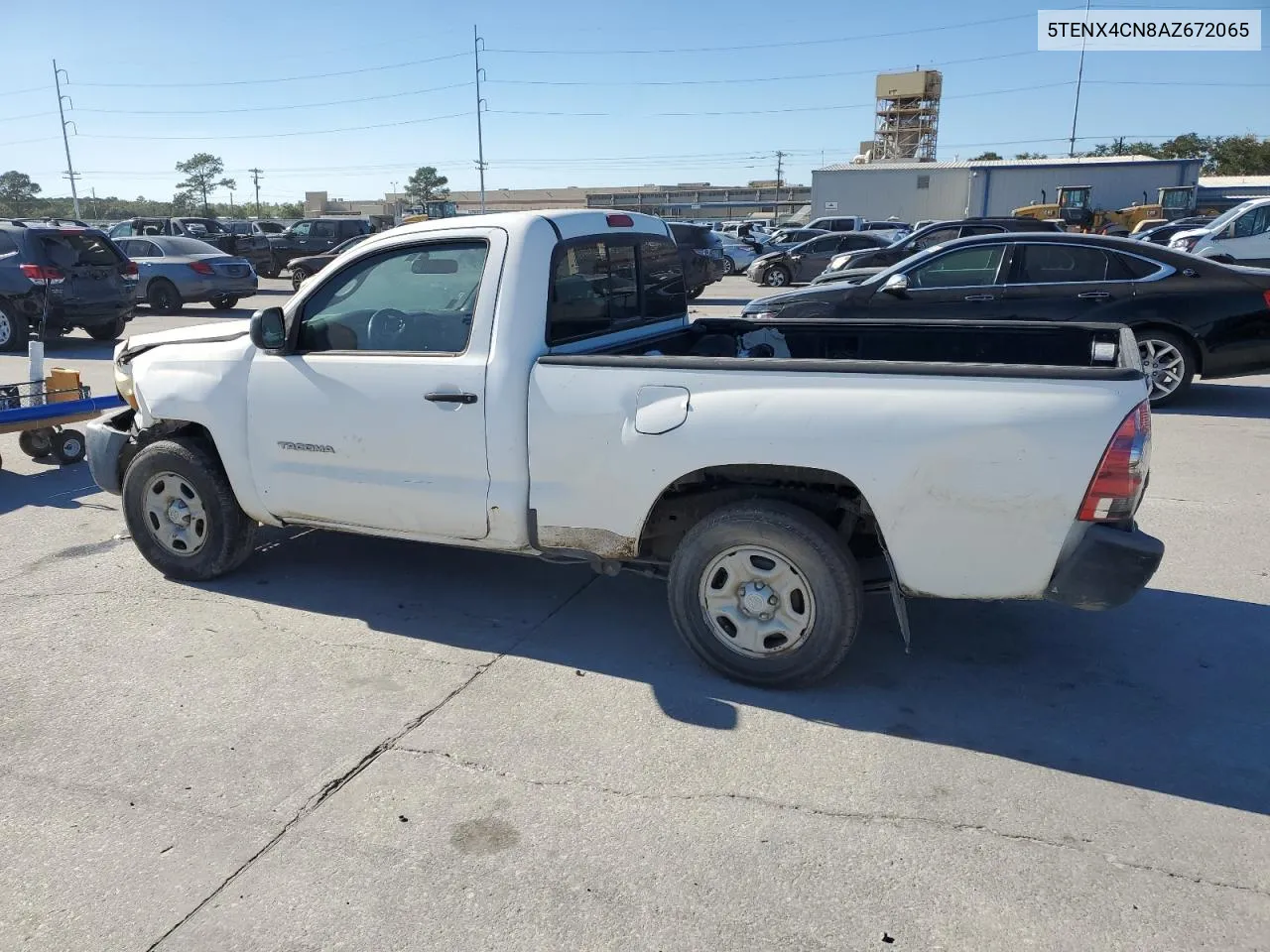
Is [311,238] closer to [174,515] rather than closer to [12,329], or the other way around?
[12,329]

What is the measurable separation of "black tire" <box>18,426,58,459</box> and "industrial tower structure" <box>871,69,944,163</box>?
95981mm

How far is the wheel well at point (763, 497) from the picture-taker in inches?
153

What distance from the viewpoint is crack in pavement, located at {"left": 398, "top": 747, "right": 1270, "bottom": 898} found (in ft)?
9.49

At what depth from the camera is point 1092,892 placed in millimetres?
2822

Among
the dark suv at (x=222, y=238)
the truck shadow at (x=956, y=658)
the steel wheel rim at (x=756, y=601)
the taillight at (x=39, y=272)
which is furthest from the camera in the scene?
the dark suv at (x=222, y=238)

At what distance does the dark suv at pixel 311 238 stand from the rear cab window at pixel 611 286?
26460 mm

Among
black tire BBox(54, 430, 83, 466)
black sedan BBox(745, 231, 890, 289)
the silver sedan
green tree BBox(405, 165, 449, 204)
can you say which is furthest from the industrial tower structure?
black tire BBox(54, 430, 83, 466)

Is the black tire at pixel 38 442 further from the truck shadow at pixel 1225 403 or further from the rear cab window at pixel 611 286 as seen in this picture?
the truck shadow at pixel 1225 403

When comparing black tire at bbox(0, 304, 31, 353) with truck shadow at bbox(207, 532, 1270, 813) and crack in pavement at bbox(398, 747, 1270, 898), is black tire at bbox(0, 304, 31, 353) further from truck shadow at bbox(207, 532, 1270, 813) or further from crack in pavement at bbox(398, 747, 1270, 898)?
crack in pavement at bbox(398, 747, 1270, 898)

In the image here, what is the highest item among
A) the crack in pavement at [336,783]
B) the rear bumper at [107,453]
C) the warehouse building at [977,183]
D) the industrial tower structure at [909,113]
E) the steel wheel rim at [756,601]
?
the industrial tower structure at [909,113]

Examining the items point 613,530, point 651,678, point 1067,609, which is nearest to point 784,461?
point 613,530

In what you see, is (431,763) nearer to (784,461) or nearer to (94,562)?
(784,461)

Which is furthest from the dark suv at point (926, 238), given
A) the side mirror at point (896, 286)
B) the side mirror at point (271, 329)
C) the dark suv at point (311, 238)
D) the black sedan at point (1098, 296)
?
the dark suv at point (311, 238)

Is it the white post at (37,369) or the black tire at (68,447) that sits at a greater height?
the white post at (37,369)
